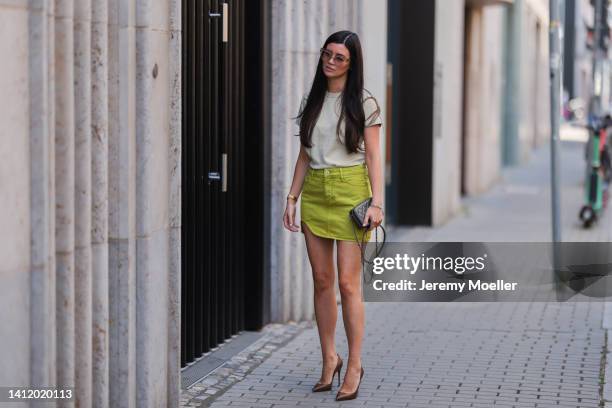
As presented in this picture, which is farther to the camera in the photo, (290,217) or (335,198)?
(290,217)

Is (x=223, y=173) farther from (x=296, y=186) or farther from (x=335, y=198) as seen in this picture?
(x=335, y=198)

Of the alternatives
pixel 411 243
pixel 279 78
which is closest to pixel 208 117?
pixel 279 78

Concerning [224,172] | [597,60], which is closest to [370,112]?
Result: [224,172]

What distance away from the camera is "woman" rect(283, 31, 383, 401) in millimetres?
6223

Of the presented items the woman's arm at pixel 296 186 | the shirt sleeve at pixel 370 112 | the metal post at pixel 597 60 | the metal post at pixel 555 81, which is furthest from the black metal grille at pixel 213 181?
the metal post at pixel 597 60

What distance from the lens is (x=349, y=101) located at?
6.23 meters

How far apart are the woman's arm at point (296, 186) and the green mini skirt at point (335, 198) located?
10 cm

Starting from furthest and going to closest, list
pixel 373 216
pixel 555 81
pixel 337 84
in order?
1. pixel 555 81
2. pixel 337 84
3. pixel 373 216

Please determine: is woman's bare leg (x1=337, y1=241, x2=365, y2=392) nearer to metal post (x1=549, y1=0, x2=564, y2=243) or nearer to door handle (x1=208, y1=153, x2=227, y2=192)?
door handle (x1=208, y1=153, x2=227, y2=192)

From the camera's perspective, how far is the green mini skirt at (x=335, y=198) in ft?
20.5

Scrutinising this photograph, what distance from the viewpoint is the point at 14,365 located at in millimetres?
4699

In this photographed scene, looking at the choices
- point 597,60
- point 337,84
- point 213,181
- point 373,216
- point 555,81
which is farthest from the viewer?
point 597,60

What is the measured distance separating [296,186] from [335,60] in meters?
0.75

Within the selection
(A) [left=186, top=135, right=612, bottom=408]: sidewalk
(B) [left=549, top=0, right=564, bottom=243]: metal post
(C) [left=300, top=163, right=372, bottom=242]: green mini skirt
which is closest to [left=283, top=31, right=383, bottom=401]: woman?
(C) [left=300, top=163, right=372, bottom=242]: green mini skirt
